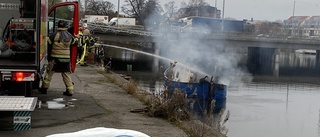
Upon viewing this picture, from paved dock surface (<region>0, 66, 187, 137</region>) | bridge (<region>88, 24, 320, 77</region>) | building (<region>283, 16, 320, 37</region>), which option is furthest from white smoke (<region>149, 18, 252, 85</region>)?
building (<region>283, 16, 320, 37</region>)

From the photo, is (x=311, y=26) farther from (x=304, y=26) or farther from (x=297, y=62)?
(x=297, y=62)

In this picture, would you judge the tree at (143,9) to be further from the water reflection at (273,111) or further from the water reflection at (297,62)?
the water reflection at (273,111)

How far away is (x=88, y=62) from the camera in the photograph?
22.3m

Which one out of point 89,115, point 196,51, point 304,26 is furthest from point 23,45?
point 304,26

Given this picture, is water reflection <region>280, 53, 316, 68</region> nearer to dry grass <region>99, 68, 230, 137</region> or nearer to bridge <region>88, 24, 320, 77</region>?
bridge <region>88, 24, 320, 77</region>

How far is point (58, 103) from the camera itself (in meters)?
9.84

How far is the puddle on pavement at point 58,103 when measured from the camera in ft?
30.9

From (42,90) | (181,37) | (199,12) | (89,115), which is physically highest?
(199,12)

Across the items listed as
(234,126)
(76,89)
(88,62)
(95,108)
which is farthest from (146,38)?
(95,108)

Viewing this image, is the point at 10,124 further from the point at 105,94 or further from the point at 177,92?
the point at 105,94

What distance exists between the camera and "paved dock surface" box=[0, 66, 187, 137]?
759 cm

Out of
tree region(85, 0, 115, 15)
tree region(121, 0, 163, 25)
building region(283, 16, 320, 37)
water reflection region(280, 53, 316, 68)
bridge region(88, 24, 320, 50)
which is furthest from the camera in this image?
building region(283, 16, 320, 37)

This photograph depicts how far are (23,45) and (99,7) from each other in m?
89.6

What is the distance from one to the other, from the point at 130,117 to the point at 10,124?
221cm
